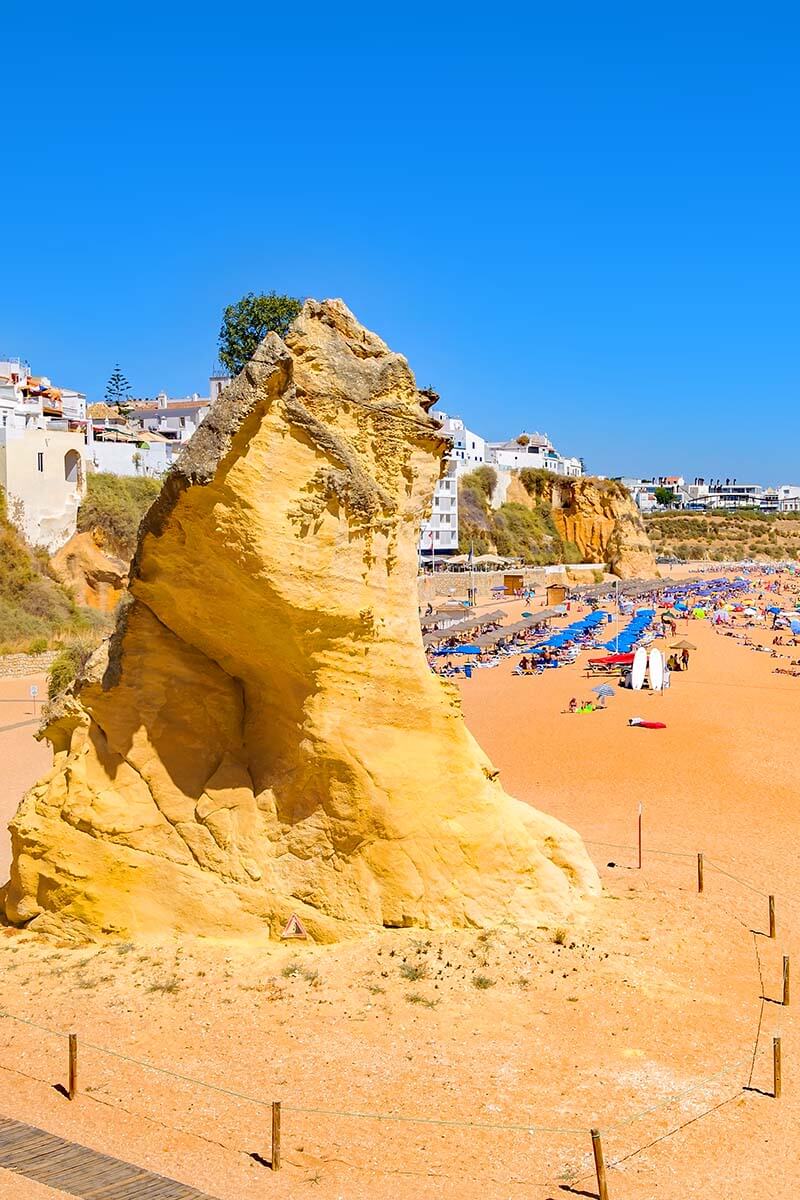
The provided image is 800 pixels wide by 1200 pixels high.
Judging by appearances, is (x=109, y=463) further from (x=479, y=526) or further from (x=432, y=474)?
(x=432, y=474)

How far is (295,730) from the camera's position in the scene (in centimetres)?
920

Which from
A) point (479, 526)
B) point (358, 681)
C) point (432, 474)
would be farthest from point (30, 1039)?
point (479, 526)

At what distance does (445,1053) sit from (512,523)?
72.5m

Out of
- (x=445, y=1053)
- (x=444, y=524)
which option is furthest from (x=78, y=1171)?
(x=444, y=524)

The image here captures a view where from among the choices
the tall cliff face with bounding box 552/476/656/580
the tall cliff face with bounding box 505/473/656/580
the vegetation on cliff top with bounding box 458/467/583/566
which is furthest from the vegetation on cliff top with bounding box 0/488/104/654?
the tall cliff face with bounding box 552/476/656/580

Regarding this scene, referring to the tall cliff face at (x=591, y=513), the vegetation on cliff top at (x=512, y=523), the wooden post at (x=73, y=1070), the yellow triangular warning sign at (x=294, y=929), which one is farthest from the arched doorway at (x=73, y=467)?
the tall cliff face at (x=591, y=513)

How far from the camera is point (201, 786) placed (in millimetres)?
9414

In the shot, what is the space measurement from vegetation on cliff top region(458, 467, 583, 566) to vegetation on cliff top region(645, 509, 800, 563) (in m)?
26.5

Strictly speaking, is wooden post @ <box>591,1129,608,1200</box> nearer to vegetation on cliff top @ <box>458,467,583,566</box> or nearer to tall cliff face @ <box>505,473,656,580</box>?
vegetation on cliff top @ <box>458,467,583,566</box>

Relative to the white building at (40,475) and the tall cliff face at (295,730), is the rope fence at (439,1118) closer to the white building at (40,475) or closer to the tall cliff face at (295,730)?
the tall cliff face at (295,730)

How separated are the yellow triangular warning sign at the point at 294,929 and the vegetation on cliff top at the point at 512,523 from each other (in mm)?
61335

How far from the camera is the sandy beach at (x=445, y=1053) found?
6.03m

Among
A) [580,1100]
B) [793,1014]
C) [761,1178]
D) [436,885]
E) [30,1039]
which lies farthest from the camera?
[436,885]

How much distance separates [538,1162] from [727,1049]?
2.14 meters
